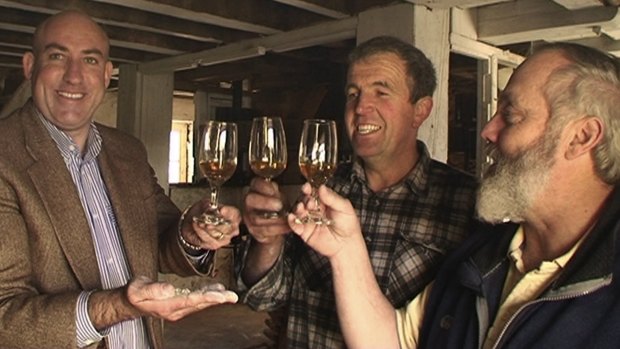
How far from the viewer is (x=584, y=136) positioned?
1714 mm

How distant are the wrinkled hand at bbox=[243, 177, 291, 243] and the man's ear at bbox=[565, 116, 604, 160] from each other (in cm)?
84

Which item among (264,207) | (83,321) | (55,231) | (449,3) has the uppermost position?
(449,3)

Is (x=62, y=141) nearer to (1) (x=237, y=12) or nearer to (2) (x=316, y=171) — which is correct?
(2) (x=316, y=171)

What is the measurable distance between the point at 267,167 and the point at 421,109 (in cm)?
81

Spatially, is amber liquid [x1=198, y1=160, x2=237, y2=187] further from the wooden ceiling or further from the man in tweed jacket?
the wooden ceiling

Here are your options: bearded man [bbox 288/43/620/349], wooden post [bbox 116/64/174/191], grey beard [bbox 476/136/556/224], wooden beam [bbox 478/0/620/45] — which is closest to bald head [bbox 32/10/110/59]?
bearded man [bbox 288/43/620/349]

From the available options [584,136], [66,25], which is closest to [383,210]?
[584,136]

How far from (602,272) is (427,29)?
7.08ft

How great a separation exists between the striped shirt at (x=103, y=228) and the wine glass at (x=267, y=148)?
670 millimetres

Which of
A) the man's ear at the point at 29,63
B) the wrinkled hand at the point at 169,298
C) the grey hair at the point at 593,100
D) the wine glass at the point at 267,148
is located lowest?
the wrinkled hand at the point at 169,298

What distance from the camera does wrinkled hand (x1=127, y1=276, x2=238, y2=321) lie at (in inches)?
63.9

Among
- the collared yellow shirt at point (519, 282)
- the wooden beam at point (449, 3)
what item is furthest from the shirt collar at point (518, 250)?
the wooden beam at point (449, 3)

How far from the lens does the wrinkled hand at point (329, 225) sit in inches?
71.4

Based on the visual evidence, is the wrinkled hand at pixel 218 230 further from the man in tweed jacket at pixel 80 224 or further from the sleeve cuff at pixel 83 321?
the sleeve cuff at pixel 83 321
